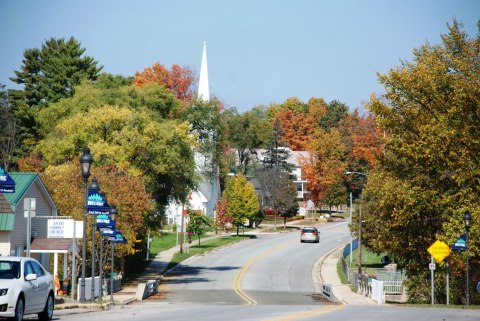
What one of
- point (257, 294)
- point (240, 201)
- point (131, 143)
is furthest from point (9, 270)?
point (240, 201)

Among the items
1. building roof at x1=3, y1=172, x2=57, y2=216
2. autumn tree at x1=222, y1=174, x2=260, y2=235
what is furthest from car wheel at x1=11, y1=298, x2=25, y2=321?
autumn tree at x1=222, y1=174, x2=260, y2=235

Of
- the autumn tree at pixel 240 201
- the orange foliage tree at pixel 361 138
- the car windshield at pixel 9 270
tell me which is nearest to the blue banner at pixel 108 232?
the car windshield at pixel 9 270

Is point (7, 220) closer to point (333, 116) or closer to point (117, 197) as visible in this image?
point (117, 197)

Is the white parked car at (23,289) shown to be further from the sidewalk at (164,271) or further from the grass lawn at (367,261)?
the grass lawn at (367,261)

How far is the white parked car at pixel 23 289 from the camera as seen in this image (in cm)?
1808

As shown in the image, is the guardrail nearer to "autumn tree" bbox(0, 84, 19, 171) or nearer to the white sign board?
the white sign board

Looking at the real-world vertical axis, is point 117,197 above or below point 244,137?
below

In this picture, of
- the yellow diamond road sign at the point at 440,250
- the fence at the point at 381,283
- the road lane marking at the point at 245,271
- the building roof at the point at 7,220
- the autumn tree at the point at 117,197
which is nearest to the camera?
the yellow diamond road sign at the point at 440,250

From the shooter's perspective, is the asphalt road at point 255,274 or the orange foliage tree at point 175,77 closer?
the asphalt road at point 255,274

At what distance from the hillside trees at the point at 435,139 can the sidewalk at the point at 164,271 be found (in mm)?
4477

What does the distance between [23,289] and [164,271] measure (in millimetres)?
44995

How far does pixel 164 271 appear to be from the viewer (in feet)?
208

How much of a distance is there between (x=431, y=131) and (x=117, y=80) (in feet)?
118

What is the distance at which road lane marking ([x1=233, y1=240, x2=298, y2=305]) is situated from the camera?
43.7 m
